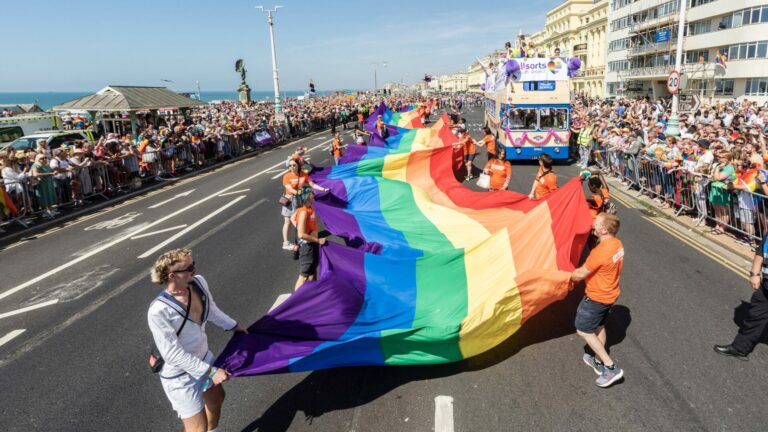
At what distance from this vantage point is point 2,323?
266 inches

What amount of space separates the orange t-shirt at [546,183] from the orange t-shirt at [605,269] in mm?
3588

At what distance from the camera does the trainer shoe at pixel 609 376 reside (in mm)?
4738

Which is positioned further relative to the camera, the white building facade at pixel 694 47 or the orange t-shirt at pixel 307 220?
the white building facade at pixel 694 47

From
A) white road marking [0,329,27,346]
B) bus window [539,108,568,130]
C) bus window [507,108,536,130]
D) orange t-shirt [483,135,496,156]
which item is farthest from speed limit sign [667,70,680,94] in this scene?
white road marking [0,329,27,346]

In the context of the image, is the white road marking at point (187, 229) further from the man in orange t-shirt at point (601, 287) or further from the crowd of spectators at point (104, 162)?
the man in orange t-shirt at point (601, 287)

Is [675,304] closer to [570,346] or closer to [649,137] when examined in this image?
[570,346]

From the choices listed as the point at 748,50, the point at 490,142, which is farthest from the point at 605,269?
the point at 748,50

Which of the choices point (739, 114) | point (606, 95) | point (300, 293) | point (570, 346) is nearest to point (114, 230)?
point (300, 293)

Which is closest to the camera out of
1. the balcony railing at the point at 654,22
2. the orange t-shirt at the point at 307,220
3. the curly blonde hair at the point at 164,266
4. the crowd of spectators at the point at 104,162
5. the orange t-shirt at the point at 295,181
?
the curly blonde hair at the point at 164,266

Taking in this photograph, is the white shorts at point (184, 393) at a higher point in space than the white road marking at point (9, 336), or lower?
higher

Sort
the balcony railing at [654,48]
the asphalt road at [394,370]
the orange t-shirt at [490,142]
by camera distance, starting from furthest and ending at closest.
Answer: the balcony railing at [654,48], the orange t-shirt at [490,142], the asphalt road at [394,370]

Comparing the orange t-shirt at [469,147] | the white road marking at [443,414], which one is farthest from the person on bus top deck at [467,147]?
the white road marking at [443,414]

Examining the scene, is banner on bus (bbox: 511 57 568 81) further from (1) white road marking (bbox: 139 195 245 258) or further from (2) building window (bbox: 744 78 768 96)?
(2) building window (bbox: 744 78 768 96)

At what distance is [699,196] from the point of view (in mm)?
10336
